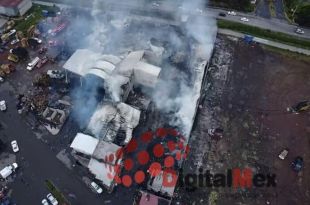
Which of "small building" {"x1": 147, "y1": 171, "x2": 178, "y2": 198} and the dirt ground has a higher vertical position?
the dirt ground

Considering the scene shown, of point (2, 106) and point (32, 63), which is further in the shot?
point (32, 63)

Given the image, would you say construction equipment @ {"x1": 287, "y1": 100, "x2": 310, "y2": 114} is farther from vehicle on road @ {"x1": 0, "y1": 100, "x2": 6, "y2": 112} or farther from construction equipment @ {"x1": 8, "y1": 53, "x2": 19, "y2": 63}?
construction equipment @ {"x1": 8, "y1": 53, "x2": 19, "y2": 63}

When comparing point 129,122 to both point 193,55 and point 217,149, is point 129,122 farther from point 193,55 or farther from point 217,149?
point 193,55

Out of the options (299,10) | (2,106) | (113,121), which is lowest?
(2,106)

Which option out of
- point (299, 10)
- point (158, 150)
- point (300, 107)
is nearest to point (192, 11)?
point (299, 10)

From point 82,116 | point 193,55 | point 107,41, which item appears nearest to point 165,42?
point 193,55

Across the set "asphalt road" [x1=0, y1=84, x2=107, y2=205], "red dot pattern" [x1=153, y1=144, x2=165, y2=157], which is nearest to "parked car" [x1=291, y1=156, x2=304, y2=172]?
"red dot pattern" [x1=153, y1=144, x2=165, y2=157]

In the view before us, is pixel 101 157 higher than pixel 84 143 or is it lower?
lower

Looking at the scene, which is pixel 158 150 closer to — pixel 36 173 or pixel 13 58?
pixel 36 173
